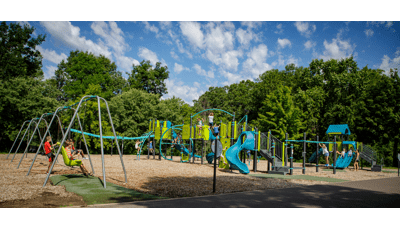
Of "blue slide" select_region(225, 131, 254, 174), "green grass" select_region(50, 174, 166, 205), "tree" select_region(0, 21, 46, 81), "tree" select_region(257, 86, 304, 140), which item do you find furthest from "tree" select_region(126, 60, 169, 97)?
"green grass" select_region(50, 174, 166, 205)

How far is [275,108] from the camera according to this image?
38656 mm

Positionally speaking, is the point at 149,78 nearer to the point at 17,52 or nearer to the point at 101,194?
the point at 17,52

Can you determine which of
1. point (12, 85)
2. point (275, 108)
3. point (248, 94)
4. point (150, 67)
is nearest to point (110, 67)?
point (150, 67)

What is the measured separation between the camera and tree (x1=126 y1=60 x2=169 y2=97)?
46562mm

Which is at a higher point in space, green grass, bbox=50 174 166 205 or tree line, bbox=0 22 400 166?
tree line, bbox=0 22 400 166

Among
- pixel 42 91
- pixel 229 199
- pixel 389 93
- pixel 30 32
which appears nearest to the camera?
pixel 229 199

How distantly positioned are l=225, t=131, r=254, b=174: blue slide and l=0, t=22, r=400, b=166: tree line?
2216 centimetres

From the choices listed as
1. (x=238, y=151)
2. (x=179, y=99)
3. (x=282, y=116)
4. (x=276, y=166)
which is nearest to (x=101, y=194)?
(x=238, y=151)

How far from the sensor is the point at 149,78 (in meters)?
47.0

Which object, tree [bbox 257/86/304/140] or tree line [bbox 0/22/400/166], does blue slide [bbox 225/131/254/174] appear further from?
tree [bbox 257/86/304/140]

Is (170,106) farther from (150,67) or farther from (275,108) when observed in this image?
(275,108)

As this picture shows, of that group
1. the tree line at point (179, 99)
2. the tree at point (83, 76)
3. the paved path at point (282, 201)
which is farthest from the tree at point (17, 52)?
the paved path at point (282, 201)

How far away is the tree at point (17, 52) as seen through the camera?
32.9 metres

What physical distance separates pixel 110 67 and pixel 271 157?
40005mm
